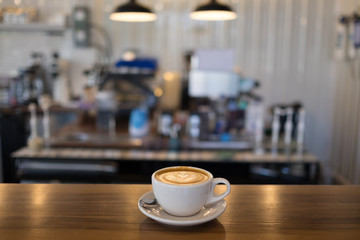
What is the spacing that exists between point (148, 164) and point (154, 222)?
1.73m

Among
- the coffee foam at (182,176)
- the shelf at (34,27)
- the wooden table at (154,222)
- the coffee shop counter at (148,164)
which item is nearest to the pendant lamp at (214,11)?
the coffee shop counter at (148,164)

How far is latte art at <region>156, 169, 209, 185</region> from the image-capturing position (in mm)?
804

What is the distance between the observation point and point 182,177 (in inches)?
32.6

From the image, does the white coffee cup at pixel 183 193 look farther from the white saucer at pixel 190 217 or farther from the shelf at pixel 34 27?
the shelf at pixel 34 27

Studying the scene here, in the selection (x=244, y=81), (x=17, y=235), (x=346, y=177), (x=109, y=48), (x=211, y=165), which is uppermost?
(x=109, y=48)

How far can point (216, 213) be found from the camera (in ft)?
2.64

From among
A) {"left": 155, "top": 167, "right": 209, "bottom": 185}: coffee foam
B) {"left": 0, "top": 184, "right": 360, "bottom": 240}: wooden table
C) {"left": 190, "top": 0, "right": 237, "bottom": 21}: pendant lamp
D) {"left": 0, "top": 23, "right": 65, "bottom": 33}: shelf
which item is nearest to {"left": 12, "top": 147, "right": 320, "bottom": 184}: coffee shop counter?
{"left": 190, "top": 0, "right": 237, "bottom": 21}: pendant lamp

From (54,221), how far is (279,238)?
0.46 meters

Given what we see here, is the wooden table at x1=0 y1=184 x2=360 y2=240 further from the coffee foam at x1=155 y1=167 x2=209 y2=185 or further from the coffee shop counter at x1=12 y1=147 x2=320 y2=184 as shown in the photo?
the coffee shop counter at x1=12 y1=147 x2=320 y2=184

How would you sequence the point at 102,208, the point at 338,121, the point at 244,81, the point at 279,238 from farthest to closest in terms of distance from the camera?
the point at 338,121 → the point at 244,81 → the point at 102,208 → the point at 279,238

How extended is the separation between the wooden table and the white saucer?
16 millimetres

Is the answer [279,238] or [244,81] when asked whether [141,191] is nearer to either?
[279,238]

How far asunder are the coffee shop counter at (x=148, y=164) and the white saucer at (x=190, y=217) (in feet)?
5.25

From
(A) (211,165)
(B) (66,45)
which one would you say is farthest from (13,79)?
(A) (211,165)
